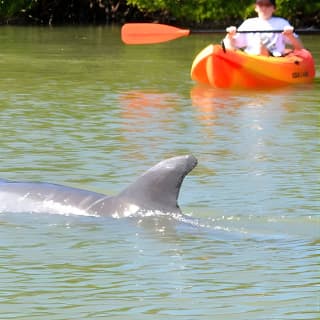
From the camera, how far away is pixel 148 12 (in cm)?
4116

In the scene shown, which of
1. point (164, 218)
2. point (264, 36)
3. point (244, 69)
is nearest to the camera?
point (164, 218)

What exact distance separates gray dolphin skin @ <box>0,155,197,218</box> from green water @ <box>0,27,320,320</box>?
79 mm

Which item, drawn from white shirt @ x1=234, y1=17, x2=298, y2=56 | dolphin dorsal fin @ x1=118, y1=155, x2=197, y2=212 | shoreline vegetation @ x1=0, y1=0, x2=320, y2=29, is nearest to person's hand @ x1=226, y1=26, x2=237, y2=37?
white shirt @ x1=234, y1=17, x2=298, y2=56

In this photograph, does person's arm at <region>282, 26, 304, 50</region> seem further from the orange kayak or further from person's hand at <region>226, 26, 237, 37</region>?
person's hand at <region>226, 26, 237, 37</region>

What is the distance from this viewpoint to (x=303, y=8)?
127ft

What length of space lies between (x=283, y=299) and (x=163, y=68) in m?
16.4

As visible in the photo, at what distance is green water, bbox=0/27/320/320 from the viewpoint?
7.96m

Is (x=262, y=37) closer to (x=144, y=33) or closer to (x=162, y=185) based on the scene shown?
(x=144, y=33)

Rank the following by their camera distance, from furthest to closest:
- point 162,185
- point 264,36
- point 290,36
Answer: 1. point 264,36
2. point 290,36
3. point 162,185

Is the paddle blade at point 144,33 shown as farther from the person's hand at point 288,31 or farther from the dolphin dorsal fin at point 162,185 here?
the dolphin dorsal fin at point 162,185

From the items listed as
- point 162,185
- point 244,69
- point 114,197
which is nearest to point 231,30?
point 244,69

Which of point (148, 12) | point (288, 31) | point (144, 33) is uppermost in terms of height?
point (288, 31)

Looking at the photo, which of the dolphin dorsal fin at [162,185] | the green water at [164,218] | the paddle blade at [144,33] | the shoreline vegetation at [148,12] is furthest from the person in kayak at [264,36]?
the shoreline vegetation at [148,12]

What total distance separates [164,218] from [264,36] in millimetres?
11296
